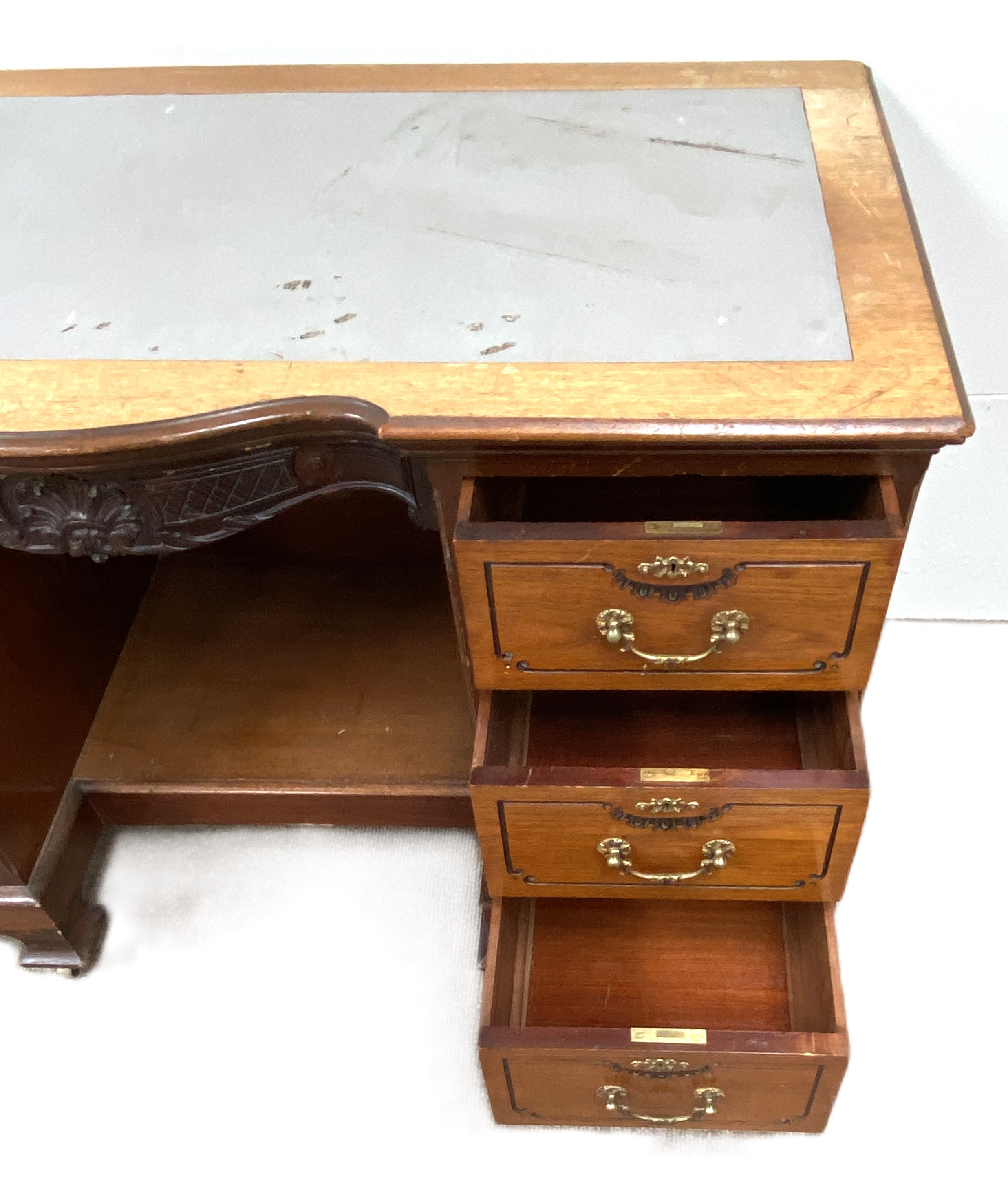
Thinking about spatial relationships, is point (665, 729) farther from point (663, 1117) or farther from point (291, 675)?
point (291, 675)

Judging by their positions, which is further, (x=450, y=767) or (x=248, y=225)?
(x=450, y=767)

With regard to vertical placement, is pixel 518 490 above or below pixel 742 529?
below

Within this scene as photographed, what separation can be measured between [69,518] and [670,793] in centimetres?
53

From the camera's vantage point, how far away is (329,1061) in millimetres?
1119

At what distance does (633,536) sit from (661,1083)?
0.51 meters

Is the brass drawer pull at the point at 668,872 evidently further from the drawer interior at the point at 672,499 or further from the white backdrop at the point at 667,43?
the white backdrop at the point at 667,43

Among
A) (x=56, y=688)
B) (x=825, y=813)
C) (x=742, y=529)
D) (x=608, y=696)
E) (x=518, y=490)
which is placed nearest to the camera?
(x=742, y=529)

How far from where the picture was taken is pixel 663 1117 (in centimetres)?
97

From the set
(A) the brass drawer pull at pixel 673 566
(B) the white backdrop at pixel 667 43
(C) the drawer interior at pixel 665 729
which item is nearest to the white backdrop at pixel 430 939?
(B) the white backdrop at pixel 667 43

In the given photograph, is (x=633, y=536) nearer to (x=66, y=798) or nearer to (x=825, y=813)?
(x=825, y=813)

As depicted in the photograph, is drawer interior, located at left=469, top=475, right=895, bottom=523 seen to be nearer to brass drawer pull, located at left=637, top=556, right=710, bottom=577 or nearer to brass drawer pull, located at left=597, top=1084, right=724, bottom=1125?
brass drawer pull, located at left=637, top=556, right=710, bottom=577

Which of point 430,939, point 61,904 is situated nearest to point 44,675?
→ point 61,904

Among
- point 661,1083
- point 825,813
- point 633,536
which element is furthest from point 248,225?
point 661,1083

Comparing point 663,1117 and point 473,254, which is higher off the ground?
point 473,254
